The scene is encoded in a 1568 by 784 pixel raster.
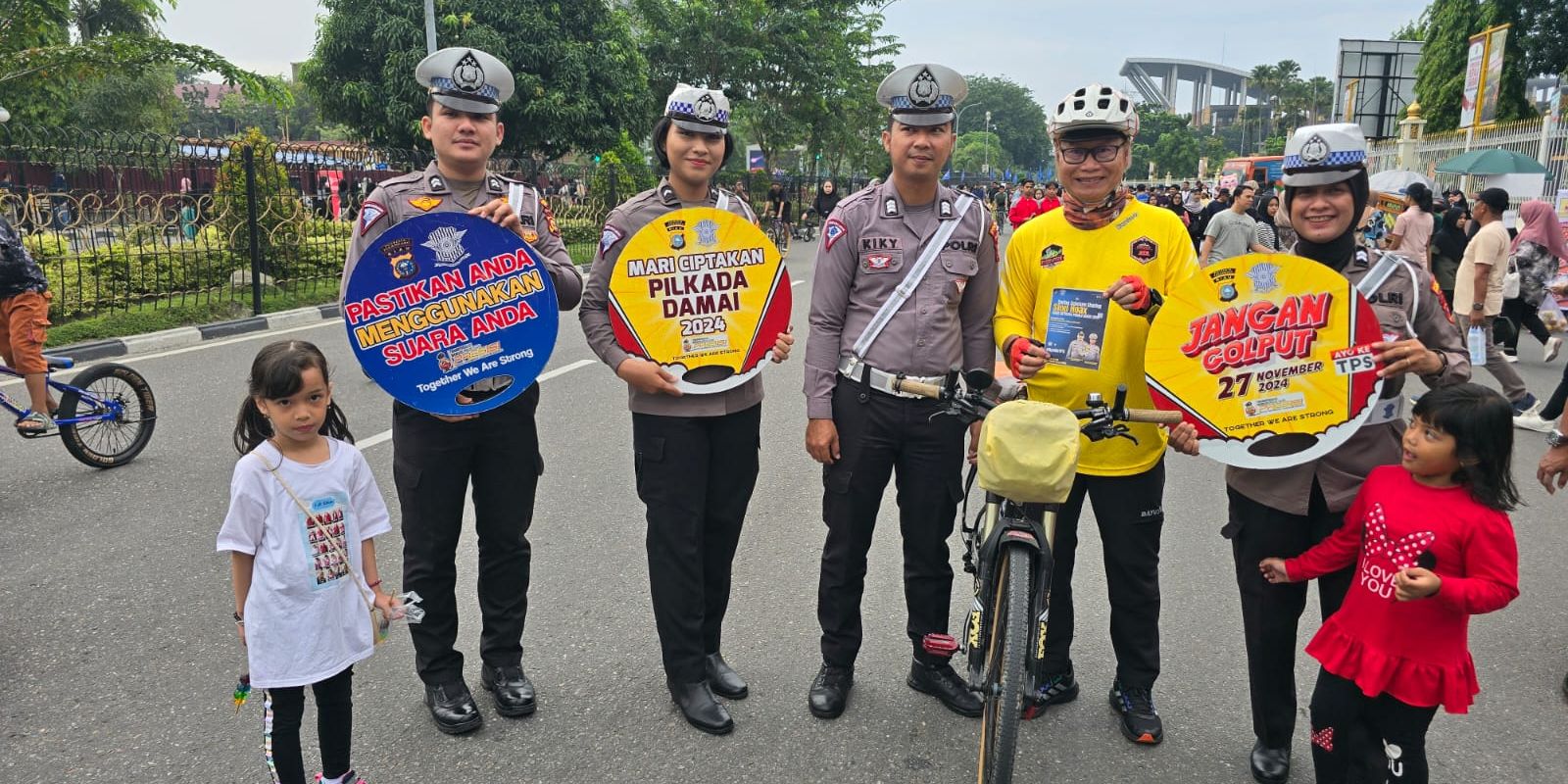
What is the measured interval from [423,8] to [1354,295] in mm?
22839

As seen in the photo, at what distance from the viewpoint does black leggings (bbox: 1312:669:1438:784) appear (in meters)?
2.54

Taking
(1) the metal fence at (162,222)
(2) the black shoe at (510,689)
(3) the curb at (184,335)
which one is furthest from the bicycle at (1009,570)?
(1) the metal fence at (162,222)

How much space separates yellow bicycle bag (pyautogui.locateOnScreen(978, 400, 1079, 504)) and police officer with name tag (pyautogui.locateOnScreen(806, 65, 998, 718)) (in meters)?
0.53

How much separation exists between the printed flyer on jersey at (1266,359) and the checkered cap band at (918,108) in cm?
91

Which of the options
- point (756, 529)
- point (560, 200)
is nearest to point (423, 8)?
point (560, 200)

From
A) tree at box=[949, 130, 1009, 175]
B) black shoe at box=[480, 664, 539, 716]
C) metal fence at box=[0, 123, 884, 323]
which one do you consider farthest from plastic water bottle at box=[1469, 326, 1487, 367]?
tree at box=[949, 130, 1009, 175]

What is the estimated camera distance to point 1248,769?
3.03 meters

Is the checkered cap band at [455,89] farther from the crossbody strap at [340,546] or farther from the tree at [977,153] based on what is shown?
the tree at [977,153]

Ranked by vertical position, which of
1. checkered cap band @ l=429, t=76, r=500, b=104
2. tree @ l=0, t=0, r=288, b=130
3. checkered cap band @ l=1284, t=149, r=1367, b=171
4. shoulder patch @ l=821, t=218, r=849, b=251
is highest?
tree @ l=0, t=0, r=288, b=130

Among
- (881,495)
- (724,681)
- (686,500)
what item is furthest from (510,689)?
(881,495)

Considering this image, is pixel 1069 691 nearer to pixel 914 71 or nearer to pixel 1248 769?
pixel 1248 769

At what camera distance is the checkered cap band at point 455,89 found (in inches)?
124

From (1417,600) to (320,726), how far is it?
8.92ft

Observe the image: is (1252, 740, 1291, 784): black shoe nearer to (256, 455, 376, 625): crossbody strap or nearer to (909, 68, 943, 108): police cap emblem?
(909, 68, 943, 108): police cap emblem
